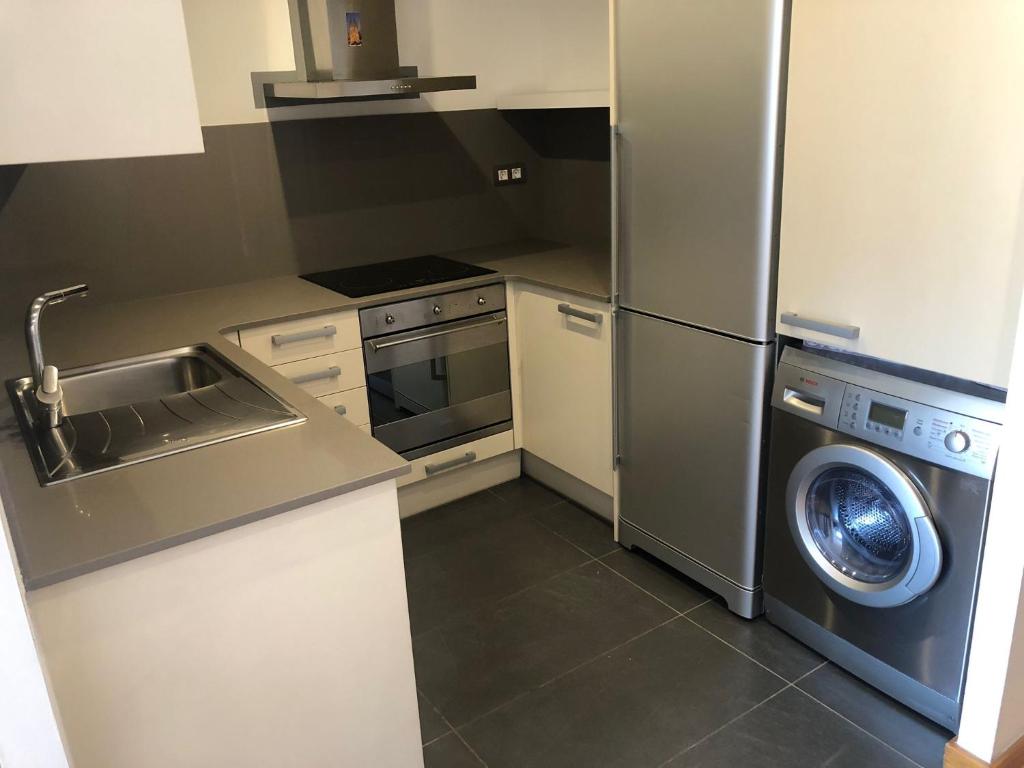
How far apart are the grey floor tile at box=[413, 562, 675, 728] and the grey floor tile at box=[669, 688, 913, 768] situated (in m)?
0.44

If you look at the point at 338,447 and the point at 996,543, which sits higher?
the point at 338,447

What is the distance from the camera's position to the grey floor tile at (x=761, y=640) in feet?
7.49

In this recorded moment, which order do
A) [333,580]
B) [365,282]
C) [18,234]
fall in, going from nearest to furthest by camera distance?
[333,580] → [18,234] → [365,282]

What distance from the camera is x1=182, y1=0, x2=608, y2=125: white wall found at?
115 inches

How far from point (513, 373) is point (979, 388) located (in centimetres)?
179

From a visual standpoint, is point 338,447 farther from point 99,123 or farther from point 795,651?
point 795,651

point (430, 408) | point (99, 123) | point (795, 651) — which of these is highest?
point (99, 123)

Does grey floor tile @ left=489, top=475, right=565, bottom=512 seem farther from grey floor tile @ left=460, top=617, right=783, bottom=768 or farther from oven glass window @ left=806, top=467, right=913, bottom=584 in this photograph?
oven glass window @ left=806, top=467, right=913, bottom=584

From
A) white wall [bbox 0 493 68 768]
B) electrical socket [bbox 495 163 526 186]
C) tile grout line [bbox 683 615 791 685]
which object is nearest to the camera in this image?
white wall [bbox 0 493 68 768]

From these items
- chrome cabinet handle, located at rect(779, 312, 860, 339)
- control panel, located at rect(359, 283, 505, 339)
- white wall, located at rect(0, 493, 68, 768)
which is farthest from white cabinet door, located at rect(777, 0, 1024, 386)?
white wall, located at rect(0, 493, 68, 768)

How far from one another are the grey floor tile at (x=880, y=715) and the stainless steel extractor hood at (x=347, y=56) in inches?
87.7

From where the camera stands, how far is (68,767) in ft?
3.38

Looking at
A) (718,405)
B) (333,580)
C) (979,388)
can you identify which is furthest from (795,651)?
(333,580)

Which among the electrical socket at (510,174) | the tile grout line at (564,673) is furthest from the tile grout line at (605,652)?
the electrical socket at (510,174)
